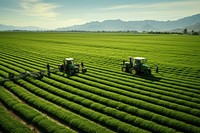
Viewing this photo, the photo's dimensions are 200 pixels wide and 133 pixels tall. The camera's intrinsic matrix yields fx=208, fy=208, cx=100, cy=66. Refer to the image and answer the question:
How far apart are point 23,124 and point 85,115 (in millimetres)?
3694

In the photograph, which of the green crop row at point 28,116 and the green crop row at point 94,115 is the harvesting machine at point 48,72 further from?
the green crop row at point 94,115

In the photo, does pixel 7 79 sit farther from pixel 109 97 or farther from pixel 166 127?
pixel 166 127

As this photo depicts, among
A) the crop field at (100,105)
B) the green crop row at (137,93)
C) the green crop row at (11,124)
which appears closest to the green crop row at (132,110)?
the crop field at (100,105)

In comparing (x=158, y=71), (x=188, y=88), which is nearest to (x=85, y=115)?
(x=188, y=88)

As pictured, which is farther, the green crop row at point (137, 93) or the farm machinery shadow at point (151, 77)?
the farm machinery shadow at point (151, 77)

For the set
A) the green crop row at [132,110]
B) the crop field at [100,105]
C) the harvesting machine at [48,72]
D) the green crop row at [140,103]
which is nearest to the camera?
the green crop row at [132,110]

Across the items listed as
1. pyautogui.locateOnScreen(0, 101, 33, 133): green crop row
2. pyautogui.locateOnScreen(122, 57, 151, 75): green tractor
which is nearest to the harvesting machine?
pyautogui.locateOnScreen(122, 57, 151, 75): green tractor

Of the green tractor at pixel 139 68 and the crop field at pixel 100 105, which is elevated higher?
the green tractor at pixel 139 68

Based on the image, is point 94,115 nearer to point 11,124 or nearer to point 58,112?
point 58,112

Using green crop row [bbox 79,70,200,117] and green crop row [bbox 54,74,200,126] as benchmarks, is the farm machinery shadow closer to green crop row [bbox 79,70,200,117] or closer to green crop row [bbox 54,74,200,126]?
green crop row [bbox 79,70,200,117]

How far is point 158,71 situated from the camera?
2622 cm

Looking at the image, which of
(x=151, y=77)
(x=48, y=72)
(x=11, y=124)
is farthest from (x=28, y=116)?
(x=151, y=77)

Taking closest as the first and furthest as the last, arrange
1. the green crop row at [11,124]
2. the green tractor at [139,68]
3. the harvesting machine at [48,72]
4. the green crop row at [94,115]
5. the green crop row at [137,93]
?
the green crop row at [11,124] < the green crop row at [94,115] < the green crop row at [137,93] < the harvesting machine at [48,72] < the green tractor at [139,68]

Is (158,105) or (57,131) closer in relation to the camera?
(57,131)
